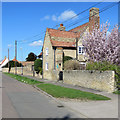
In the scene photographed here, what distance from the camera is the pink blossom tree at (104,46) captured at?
2198 cm

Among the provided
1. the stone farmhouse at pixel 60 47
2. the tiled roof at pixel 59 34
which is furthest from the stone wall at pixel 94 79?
the tiled roof at pixel 59 34

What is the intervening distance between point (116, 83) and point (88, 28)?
67.4ft

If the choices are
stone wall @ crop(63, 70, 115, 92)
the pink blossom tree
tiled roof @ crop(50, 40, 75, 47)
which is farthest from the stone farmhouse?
stone wall @ crop(63, 70, 115, 92)

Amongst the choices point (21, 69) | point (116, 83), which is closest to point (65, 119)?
point (116, 83)

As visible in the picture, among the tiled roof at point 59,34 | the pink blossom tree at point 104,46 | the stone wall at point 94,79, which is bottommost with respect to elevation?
the stone wall at point 94,79

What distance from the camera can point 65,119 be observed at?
282 inches

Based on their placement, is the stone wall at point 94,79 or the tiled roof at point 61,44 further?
the tiled roof at point 61,44

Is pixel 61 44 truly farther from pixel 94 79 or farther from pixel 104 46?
pixel 94 79

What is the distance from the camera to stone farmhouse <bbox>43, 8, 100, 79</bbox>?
3030cm

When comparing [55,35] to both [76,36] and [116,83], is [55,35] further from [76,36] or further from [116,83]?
[116,83]

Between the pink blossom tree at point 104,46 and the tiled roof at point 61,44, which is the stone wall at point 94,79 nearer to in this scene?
the pink blossom tree at point 104,46

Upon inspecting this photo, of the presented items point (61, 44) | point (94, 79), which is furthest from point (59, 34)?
point (94, 79)

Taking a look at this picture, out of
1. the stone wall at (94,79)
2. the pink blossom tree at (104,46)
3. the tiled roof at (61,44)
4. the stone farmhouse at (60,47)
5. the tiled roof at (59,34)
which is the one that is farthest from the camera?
the tiled roof at (59,34)

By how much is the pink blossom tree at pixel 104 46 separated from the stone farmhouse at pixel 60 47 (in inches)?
196
